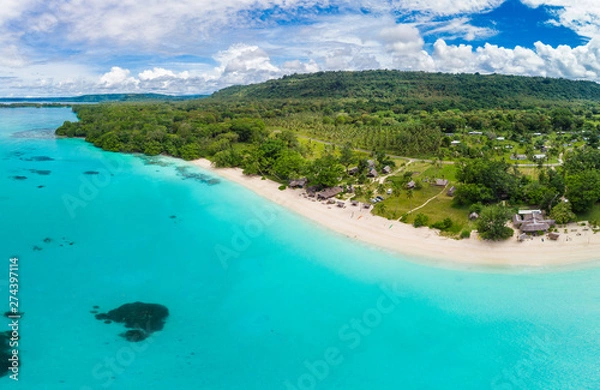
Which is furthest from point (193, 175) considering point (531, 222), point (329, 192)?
point (531, 222)

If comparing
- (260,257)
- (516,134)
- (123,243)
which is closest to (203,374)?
(260,257)

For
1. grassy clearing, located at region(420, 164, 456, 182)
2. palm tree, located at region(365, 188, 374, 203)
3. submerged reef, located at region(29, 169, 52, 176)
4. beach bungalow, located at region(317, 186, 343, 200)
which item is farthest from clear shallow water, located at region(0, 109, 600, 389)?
grassy clearing, located at region(420, 164, 456, 182)

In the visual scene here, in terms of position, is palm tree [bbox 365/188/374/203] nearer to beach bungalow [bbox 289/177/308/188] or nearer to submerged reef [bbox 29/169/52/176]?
beach bungalow [bbox 289/177/308/188]

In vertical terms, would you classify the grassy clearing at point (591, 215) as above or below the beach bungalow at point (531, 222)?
below

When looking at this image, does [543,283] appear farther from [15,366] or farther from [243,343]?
[15,366]

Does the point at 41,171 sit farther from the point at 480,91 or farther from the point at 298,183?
the point at 480,91

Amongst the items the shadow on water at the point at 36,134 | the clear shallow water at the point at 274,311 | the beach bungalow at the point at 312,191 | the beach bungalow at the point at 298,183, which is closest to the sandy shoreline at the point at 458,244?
the clear shallow water at the point at 274,311

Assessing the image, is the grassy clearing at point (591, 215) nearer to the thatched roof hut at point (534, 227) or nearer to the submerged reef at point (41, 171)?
the thatched roof hut at point (534, 227)
